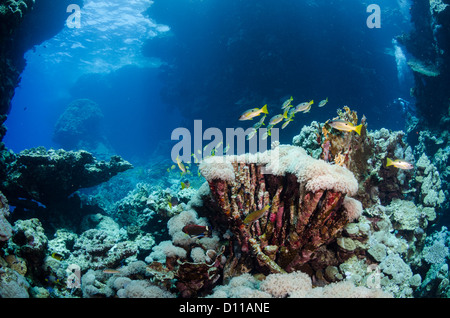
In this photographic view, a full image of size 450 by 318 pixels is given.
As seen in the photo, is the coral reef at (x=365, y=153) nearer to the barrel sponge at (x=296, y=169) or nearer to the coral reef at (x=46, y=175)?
the barrel sponge at (x=296, y=169)

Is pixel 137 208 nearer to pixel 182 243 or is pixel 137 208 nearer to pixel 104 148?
pixel 182 243

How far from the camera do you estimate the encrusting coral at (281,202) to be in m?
2.53

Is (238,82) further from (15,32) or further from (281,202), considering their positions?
(281,202)

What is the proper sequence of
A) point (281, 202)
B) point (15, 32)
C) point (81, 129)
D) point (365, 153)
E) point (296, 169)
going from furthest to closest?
1. point (81, 129)
2. point (15, 32)
3. point (365, 153)
4. point (281, 202)
5. point (296, 169)

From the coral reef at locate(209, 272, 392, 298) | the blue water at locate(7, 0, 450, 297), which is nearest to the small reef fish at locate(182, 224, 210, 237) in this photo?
the blue water at locate(7, 0, 450, 297)

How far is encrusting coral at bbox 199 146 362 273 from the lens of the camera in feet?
8.30

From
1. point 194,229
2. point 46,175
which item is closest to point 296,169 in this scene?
point 194,229

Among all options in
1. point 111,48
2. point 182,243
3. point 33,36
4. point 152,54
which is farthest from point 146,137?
point 182,243

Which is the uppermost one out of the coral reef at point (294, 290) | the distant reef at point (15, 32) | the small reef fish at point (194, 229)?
the distant reef at point (15, 32)

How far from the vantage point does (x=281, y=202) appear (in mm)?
3146

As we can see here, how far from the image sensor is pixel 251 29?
18938mm

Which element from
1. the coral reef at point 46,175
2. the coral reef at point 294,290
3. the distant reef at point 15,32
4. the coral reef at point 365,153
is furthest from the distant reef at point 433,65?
the distant reef at point 15,32

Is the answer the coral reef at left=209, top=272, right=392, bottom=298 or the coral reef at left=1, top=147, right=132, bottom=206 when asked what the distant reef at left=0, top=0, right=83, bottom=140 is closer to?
the coral reef at left=1, top=147, right=132, bottom=206

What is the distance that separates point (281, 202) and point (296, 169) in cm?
67
